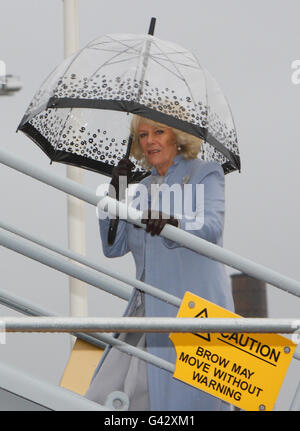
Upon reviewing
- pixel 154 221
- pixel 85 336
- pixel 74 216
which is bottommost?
pixel 85 336

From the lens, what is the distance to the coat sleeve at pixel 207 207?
3250 mm

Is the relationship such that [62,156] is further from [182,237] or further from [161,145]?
[182,237]

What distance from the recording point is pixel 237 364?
8.68 ft

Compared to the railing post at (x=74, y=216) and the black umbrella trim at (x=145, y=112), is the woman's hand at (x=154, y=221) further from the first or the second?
the railing post at (x=74, y=216)

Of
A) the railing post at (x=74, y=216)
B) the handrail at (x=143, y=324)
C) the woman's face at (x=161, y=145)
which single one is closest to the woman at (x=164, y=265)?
the woman's face at (x=161, y=145)

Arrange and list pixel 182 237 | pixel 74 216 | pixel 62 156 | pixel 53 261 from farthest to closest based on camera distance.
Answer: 1. pixel 74 216
2. pixel 62 156
3. pixel 53 261
4. pixel 182 237

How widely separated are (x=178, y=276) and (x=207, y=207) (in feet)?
1.05

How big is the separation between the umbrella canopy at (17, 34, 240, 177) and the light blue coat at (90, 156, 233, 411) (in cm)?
24

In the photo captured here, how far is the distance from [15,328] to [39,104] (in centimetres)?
208

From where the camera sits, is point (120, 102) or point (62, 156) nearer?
point (120, 102)

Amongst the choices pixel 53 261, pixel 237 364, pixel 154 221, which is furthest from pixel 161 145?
pixel 237 364

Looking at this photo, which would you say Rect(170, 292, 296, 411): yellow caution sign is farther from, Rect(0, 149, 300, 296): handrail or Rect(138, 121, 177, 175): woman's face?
Rect(138, 121, 177, 175): woman's face

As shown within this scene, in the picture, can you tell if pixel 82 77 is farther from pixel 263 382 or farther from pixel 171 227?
pixel 263 382

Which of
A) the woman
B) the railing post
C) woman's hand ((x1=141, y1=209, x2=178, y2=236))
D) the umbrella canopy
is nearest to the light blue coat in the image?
the woman
